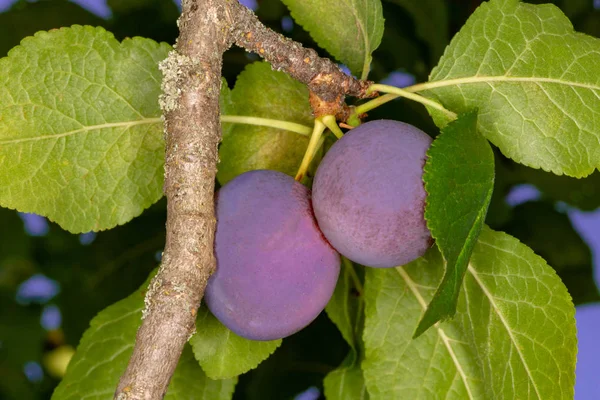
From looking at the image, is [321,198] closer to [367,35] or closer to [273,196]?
[273,196]

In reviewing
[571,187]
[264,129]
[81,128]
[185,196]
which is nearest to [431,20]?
[571,187]

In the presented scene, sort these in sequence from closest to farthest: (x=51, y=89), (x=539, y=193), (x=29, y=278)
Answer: (x=51, y=89)
(x=539, y=193)
(x=29, y=278)

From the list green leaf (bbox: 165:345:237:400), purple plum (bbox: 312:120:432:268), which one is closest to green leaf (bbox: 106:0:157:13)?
green leaf (bbox: 165:345:237:400)

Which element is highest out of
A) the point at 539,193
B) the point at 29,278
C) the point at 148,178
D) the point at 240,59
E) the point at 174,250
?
the point at 174,250

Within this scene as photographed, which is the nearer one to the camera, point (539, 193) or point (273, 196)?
point (273, 196)

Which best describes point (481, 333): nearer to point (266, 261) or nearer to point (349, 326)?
point (349, 326)

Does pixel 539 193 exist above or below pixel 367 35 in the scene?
below

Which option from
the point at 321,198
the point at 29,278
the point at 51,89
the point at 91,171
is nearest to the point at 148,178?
the point at 91,171
